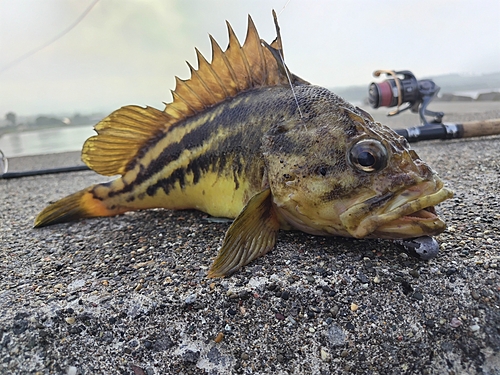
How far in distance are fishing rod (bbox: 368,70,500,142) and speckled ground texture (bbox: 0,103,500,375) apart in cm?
269

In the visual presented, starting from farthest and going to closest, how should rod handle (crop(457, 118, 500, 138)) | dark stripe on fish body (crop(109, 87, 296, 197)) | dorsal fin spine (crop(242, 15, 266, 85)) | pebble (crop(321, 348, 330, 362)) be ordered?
1. rod handle (crop(457, 118, 500, 138))
2. dorsal fin spine (crop(242, 15, 266, 85))
3. dark stripe on fish body (crop(109, 87, 296, 197))
4. pebble (crop(321, 348, 330, 362))

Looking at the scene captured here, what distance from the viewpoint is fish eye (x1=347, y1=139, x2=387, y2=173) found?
55.8 inches

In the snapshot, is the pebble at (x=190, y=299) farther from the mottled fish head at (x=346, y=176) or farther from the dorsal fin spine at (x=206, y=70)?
the dorsal fin spine at (x=206, y=70)

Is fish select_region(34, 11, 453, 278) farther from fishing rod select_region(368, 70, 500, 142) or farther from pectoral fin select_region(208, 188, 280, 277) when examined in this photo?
fishing rod select_region(368, 70, 500, 142)

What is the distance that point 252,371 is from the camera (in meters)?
1.26

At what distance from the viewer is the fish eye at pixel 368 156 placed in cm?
142

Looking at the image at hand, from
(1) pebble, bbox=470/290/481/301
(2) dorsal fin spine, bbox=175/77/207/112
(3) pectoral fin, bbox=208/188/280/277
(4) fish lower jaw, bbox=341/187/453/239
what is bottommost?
(1) pebble, bbox=470/290/481/301

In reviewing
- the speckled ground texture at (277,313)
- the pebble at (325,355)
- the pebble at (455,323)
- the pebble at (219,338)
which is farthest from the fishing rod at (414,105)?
the pebble at (219,338)

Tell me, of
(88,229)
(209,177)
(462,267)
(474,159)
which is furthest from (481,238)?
(88,229)

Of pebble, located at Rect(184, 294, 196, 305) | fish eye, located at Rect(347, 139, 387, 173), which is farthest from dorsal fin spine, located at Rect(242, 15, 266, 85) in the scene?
pebble, located at Rect(184, 294, 196, 305)

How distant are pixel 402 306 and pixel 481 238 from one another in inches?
24.0

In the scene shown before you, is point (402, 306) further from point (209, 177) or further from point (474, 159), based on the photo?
point (474, 159)

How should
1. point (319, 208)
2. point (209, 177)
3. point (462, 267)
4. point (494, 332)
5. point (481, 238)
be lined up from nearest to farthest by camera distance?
point (494, 332) < point (462, 267) < point (319, 208) < point (481, 238) < point (209, 177)

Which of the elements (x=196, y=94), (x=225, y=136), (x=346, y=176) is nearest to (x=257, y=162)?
(x=225, y=136)
